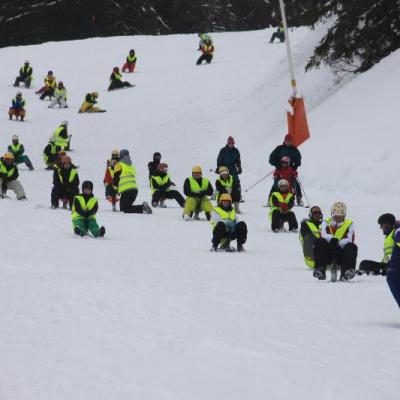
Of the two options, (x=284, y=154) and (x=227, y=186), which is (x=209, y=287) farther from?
(x=284, y=154)

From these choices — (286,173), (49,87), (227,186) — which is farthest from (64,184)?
(49,87)

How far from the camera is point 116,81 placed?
129 ft

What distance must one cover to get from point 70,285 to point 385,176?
454 inches

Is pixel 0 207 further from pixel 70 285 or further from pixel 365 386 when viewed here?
pixel 365 386

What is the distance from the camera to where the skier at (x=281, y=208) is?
1650cm

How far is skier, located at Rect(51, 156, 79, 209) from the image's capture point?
18766 mm

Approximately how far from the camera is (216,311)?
9.15 metres

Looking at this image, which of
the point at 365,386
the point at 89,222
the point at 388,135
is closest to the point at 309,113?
the point at 388,135

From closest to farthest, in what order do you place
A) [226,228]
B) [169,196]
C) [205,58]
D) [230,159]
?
[226,228]
[169,196]
[230,159]
[205,58]

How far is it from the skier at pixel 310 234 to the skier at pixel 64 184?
6909 millimetres

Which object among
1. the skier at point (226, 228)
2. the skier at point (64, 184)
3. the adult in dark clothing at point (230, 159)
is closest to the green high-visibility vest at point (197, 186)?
the skier at point (64, 184)

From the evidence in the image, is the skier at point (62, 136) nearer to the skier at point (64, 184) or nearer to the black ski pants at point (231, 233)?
the skier at point (64, 184)

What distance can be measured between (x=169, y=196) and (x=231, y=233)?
613 centimetres

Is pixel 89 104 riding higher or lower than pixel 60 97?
lower
